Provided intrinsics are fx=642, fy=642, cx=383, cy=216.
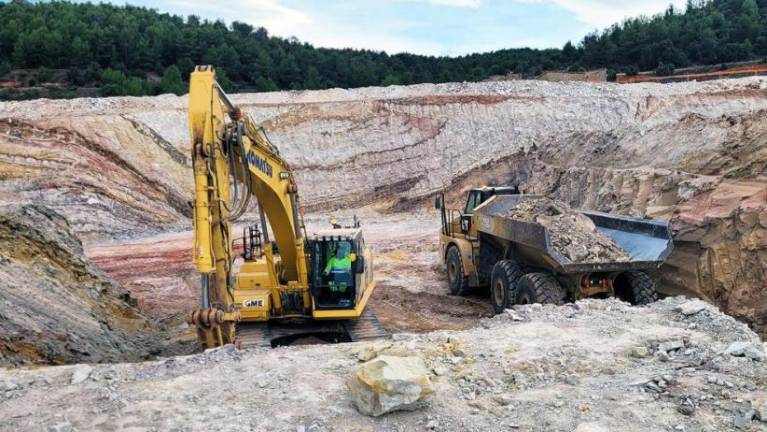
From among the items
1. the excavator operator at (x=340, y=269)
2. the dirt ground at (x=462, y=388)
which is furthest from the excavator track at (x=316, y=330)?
the dirt ground at (x=462, y=388)

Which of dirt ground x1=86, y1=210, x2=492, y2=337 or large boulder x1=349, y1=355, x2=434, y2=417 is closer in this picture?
large boulder x1=349, y1=355, x2=434, y2=417

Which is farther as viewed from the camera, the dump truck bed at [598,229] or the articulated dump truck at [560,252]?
the articulated dump truck at [560,252]

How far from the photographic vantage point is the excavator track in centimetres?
850

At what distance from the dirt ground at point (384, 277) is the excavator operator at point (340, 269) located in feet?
6.88

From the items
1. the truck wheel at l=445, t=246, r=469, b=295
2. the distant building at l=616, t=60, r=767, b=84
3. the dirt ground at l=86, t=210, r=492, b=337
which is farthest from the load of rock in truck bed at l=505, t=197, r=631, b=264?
the distant building at l=616, t=60, r=767, b=84

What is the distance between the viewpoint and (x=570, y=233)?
30.8 feet

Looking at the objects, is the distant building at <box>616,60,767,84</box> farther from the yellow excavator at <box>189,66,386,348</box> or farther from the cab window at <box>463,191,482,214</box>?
the yellow excavator at <box>189,66,386,348</box>

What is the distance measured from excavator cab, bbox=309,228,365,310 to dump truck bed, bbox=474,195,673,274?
2.58 metres

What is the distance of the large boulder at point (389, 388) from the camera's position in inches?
190

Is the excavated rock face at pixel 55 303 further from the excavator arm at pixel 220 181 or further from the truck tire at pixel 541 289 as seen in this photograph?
the truck tire at pixel 541 289

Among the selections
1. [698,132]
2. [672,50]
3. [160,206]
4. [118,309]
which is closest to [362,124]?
[160,206]

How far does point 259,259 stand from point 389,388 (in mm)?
5443

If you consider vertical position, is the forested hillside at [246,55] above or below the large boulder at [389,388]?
above

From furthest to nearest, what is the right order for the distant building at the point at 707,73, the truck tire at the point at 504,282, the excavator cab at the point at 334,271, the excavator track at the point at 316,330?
the distant building at the point at 707,73, the truck tire at the point at 504,282, the excavator track at the point at 316,330, the excavator cab at the point at 334,271
